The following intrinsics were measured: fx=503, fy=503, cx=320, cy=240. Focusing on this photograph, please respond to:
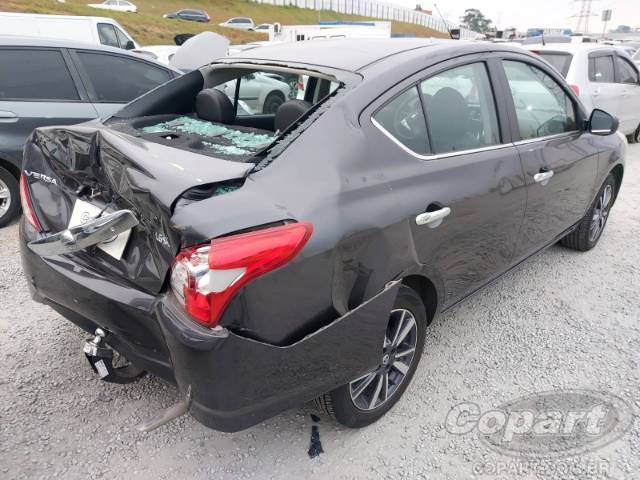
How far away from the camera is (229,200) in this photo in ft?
5.63

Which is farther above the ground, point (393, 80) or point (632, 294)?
point (393, 80)

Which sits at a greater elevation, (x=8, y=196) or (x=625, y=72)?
(x=625, y=72)

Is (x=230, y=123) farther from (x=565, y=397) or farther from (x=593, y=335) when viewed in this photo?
(x=593, y=335)

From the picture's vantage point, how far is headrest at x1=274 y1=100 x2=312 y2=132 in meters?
2.34

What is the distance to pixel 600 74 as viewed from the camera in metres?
7.28

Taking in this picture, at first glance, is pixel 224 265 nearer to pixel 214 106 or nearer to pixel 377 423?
pixel 377 423

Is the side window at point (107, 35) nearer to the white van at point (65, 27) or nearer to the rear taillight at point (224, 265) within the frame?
the white van at point (65, 27)

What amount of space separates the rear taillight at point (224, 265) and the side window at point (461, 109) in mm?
1083

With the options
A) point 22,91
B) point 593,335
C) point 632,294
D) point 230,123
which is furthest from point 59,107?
point 632,294

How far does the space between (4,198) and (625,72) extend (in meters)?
8.63

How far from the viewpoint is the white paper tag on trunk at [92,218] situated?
1.95 m

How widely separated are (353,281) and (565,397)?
1465 millimetres

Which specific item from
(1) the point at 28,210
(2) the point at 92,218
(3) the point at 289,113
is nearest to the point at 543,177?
(3) the point at 289,113

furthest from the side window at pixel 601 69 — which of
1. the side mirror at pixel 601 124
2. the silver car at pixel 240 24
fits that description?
the silver car at pixel 240 24
